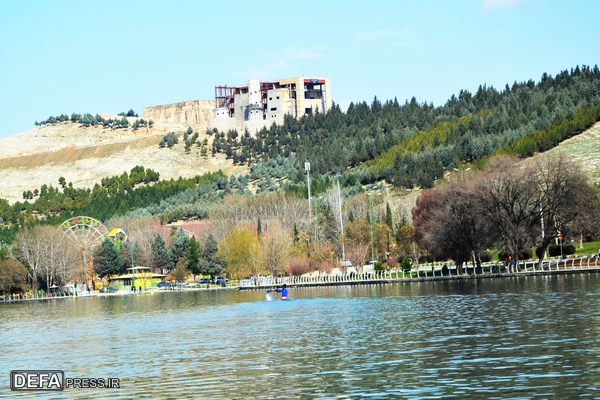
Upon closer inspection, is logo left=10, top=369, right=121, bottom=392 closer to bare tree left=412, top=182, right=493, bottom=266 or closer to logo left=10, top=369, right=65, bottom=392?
logo left=10, top=369, right=65, bottom=392

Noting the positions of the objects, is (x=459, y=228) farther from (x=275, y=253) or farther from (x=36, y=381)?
(x=36, y=381)

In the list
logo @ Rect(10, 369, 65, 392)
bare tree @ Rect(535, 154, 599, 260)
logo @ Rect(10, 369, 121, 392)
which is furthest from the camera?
bare tree @ Rect(535, 154, 599, 260)

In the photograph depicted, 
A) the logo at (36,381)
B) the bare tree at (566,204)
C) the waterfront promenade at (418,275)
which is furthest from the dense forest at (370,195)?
the logo at (36,381)

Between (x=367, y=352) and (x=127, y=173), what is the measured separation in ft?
562

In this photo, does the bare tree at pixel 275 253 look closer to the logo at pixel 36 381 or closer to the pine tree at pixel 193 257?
the pine tree at pixel 193 257

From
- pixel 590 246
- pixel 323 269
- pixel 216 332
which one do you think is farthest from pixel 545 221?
pixel 216 332

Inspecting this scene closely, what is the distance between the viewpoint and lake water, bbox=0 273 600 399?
24750mm

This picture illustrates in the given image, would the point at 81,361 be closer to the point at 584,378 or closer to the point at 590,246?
the point at 584,378

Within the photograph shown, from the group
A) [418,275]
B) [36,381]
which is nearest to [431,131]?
[418,275]

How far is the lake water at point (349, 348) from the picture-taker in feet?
81.2

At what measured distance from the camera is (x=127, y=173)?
19850cm

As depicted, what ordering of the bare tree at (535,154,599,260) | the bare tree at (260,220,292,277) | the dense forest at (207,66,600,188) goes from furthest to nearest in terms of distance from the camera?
the dense forest at (207,66,600,188) < the bare tree at (260,220,292,277) < the bare tree at (535,154,599,260)

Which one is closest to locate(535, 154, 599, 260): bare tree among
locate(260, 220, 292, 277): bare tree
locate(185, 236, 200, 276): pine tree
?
locate(260, 220, 292, 277): bare tree

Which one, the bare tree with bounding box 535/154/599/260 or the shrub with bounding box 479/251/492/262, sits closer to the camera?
the bare tree with bounding box 535/154/599/260
